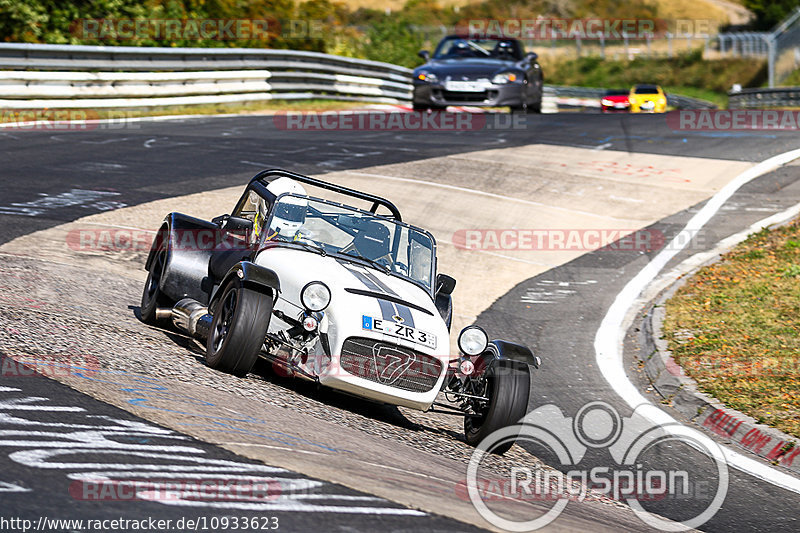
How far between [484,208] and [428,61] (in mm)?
8461

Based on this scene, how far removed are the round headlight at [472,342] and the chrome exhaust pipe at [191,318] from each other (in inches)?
76.4

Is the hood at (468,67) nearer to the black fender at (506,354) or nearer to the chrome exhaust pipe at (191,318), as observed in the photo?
the chrome exhaust pipe at (191,318)

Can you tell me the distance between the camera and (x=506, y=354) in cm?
745

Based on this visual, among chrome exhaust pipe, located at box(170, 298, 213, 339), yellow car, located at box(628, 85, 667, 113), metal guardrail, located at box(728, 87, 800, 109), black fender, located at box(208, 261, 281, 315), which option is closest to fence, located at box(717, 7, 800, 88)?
yellow car, located at box(628, 85, 667, 113)

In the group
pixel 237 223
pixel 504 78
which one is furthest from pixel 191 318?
pixel 504 78

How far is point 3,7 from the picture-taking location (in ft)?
81.2

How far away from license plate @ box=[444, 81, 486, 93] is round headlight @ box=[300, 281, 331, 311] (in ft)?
51.0

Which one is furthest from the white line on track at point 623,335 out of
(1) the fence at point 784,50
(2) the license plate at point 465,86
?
(1) the fence at point 784,50

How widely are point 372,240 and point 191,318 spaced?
1.63 metres

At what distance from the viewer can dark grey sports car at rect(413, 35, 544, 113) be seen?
72.0ft

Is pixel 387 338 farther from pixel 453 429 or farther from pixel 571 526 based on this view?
pixel 571 526

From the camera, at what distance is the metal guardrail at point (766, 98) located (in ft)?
107

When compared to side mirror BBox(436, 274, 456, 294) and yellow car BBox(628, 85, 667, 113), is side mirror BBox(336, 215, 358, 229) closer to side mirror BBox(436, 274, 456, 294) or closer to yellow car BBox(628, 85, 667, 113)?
side mirror BBox(436, 274, 456, 294)

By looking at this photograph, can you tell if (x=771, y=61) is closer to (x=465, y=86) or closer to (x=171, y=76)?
(x=465, y=86)
